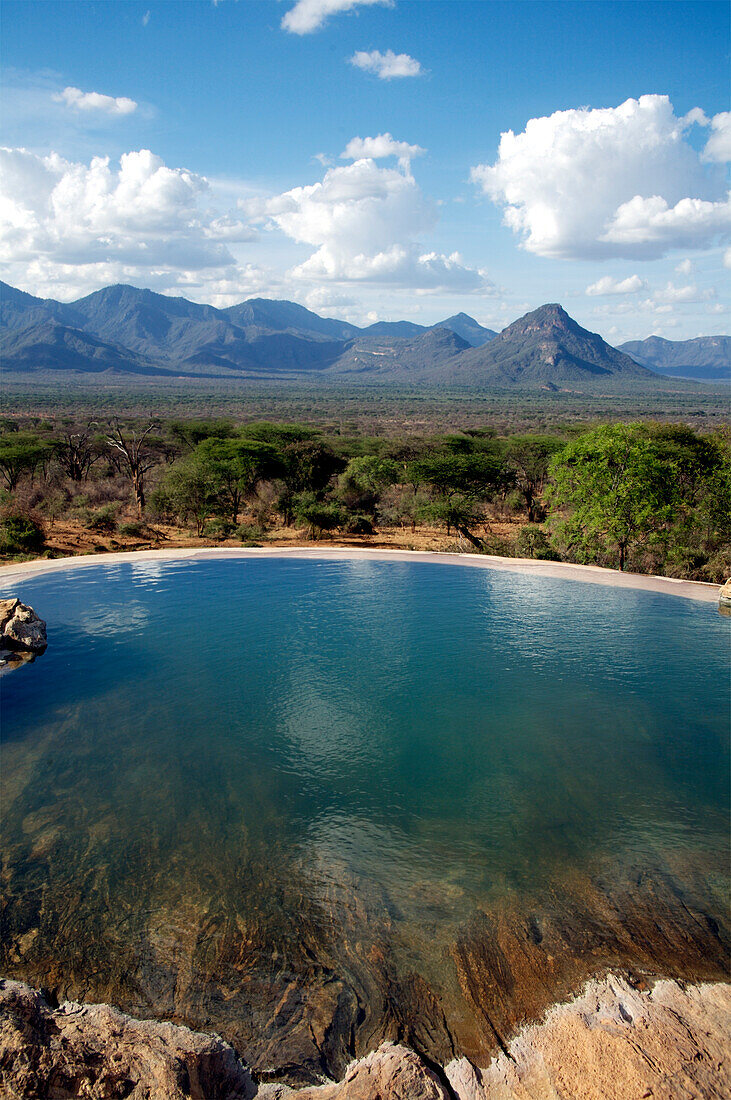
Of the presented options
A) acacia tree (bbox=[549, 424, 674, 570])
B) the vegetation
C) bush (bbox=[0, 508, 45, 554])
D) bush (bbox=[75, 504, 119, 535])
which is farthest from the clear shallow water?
bush (bbox=[75, 504, 119, 535])

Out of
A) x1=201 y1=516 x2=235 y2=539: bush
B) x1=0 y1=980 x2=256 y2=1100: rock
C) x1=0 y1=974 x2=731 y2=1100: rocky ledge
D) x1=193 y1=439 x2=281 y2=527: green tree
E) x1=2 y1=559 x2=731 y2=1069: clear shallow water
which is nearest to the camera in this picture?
x1=0 y1=980 x2=256 y2=1100: rock

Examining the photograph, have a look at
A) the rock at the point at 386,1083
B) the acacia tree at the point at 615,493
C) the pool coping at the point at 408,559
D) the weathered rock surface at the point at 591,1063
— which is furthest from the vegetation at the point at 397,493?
the rock at the point at 386,1083

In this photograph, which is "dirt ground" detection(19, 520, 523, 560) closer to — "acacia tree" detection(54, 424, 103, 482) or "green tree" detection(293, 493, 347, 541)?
"green tree" detection(293, 493, 347, 541)

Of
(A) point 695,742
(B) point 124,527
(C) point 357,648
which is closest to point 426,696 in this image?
(C) point 357,648

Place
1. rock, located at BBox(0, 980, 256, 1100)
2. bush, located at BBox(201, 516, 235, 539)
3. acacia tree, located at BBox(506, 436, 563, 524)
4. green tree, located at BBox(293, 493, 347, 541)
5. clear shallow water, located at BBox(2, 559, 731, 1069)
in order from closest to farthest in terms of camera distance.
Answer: rock, located at BBox(0, 980, 256, 1100), clear shallow water, located at BBox(2, 559, 731, 1069), green tree, located at BBox(293, 493, 347, 541), bush, located at BBox(201, 516, 235, 539), acacia tree, located at BBox(506, 436, 563, 524)

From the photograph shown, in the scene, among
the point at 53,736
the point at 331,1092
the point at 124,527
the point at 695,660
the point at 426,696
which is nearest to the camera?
the point at 331,1092

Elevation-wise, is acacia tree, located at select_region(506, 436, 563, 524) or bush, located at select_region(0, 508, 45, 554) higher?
acacia tree, located at select_region(506, 436, 563, 524)

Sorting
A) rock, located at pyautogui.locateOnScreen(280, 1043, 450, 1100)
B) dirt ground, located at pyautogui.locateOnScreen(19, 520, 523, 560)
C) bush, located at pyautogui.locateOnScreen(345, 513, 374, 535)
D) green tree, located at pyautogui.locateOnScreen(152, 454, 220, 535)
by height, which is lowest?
dirt ground, located at pyautogui.locateOnScreen(19, 520, 523, 560)

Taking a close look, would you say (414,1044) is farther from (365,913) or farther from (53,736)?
(53,736)
